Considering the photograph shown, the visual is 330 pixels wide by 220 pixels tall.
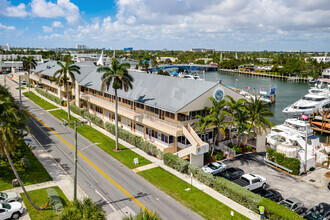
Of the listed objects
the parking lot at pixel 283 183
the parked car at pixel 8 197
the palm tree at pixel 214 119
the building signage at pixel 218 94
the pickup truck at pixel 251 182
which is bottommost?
the parking lot at pixel 283 183

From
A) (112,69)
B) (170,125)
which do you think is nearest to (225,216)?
(170,125)

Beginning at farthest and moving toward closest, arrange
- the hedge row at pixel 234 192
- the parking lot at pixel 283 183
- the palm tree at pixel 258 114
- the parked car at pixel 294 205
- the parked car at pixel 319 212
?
the palm tree at pixel 258 114
the parking lot at pixel 283 183
the parked car at pixel 294 205
the parked car at pixel 319 212
the hedge row at pixel 234 192

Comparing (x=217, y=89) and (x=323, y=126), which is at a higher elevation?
(x=217, y=89)

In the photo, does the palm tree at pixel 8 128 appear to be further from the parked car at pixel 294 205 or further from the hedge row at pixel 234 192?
the parked car at pixel 294 205

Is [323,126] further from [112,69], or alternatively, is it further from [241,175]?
[112,69]

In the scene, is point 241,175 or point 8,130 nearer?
point 8,130

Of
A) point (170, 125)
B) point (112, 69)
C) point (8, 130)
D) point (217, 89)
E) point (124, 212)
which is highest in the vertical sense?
point (112, 69)

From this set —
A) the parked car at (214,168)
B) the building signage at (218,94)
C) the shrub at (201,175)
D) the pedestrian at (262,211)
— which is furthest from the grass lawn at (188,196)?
the building signage at (218,94)

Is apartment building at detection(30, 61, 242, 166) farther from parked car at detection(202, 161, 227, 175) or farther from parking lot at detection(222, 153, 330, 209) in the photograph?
parking lot at detection(222, 153, 330, 209)

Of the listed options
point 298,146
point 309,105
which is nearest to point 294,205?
point 298,146
